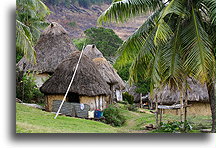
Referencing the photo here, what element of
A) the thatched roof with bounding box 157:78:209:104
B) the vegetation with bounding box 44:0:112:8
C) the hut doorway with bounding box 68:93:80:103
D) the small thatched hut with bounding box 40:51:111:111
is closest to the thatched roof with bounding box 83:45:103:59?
the small thatched hut with bounding box 40:51:111:111

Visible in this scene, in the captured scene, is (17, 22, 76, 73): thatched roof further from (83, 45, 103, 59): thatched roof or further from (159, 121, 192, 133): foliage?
(159, 121, 192, 133): foliage

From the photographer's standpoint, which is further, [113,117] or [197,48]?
[113,117]

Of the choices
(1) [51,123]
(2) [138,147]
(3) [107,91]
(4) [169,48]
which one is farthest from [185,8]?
(3) [107,91]

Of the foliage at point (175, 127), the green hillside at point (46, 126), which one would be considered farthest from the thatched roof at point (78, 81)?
the foliage at point (175, 127)

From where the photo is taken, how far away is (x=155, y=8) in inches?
210

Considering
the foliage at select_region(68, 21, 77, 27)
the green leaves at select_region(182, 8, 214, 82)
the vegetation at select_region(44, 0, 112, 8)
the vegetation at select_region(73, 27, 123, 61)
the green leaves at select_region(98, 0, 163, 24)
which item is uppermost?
the vegetation at select_region(44, 0, 112, 8)

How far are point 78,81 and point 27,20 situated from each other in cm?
227

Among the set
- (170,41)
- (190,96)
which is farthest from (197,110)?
(170,41)

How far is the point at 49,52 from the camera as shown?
10133 millimetres

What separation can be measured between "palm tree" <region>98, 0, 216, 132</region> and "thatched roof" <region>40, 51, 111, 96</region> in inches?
97.1

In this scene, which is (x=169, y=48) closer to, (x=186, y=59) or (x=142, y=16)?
(x=186, y=59)

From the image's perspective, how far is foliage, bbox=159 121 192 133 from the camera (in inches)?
183

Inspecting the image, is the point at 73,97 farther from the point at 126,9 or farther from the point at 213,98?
the point at 213,98

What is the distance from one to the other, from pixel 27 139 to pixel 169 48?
257 cm
